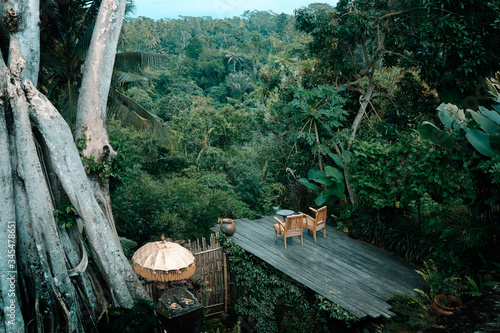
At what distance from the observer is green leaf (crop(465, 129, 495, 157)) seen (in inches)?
183

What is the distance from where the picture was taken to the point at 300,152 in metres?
10.5

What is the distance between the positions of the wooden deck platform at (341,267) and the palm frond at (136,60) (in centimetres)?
475

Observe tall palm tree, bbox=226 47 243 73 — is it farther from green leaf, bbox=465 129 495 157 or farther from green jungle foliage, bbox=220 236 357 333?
green leaf, bbox=465 129 495 157

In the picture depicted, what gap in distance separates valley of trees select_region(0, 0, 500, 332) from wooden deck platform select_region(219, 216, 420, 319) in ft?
1.22

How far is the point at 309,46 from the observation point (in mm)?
9773

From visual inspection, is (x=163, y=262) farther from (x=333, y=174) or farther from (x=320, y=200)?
(x=333, y=174)

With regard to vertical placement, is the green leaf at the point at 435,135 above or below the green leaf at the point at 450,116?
below

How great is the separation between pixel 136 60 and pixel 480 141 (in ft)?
25.7

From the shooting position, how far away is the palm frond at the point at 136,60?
9.30 metres

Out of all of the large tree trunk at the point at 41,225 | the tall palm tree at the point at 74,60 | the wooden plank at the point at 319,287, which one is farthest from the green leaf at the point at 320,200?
the large tree trunk at the point at 41,225

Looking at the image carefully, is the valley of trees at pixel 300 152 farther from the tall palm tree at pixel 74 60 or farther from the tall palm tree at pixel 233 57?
the tall palm tree at pixel 233 57

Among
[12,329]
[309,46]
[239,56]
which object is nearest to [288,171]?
[309,46]

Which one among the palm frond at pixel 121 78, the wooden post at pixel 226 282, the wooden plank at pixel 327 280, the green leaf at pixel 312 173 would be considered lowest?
the wooden post at pixel 226 282

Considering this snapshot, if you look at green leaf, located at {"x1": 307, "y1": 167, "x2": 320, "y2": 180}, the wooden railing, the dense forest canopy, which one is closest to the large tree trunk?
the dense forest canopy
